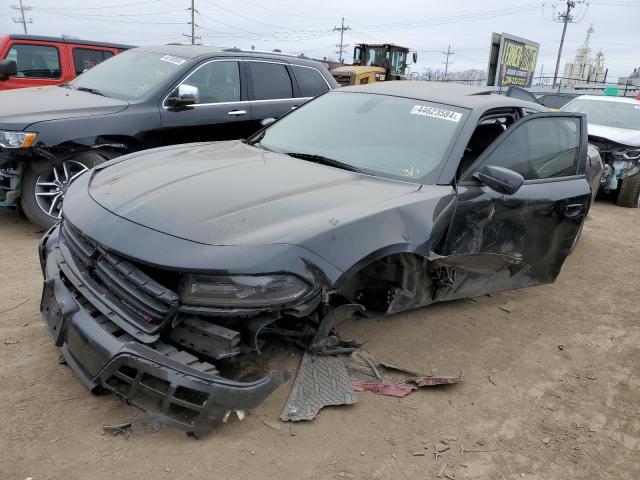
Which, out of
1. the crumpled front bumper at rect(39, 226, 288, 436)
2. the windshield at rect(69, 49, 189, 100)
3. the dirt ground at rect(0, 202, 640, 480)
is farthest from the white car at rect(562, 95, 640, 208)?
the crumpled front bumper at rect(39, 226, 288, 436)

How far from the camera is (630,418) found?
2938mm

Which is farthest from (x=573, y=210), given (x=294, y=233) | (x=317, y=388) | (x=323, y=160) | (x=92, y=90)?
(x=92, y=90)

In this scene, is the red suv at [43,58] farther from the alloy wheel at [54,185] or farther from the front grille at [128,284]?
the front grille at [128,284]

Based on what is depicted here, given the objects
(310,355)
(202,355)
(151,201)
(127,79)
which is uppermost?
(127,79)

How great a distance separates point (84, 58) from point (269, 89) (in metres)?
4.49

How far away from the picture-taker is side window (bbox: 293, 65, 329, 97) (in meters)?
6.71

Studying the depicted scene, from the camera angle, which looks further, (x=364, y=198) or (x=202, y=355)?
(x=364, y=198)

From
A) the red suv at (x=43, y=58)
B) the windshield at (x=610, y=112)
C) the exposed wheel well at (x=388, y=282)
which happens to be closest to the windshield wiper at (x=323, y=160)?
the exposed wheel well at (x=388, y=282)

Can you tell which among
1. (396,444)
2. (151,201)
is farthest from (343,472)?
(151,201)

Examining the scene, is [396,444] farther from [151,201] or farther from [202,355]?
[151,201]

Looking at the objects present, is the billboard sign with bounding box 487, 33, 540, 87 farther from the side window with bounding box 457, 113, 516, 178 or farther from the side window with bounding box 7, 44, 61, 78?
the side window with bounding box 457, 113, 516, 178

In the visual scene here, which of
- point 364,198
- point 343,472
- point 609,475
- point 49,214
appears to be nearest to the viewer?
point 343,472

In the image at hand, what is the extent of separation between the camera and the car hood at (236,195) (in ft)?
7.95

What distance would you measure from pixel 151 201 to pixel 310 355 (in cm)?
119
